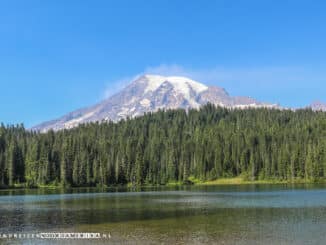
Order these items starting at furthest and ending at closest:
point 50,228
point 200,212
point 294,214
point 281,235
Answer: point 200,212 → point 294,214 → point 50,228 → point 281,235

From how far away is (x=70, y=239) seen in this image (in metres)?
55.5

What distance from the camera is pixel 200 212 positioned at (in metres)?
80.6

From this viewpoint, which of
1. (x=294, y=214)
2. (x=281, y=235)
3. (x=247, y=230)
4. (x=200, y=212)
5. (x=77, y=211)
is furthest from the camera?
(x=77, y=211)

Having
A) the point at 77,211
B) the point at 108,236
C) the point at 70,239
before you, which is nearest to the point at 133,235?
the point at 108,236

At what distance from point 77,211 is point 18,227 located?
22311mm

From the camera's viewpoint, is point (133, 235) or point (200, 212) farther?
point (200, 212)

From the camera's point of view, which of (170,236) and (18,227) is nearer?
(170,236)

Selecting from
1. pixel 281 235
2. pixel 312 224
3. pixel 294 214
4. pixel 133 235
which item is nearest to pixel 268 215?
pixel 294 214

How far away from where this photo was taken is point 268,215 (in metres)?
72.7

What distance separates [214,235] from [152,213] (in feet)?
89.8

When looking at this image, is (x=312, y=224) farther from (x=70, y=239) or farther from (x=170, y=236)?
(x=70, y=239)

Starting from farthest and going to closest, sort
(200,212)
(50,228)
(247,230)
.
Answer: (200,212), (50,228), (247,230)

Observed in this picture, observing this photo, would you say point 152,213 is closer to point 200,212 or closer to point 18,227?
point 200,212

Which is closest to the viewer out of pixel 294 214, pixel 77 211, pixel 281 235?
pixel 281 235
